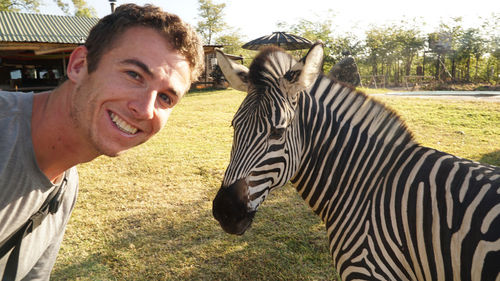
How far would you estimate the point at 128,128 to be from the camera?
1384 millimetres

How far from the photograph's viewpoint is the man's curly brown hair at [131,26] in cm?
143

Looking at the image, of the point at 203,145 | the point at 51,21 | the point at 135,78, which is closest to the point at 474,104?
the point at 203,145

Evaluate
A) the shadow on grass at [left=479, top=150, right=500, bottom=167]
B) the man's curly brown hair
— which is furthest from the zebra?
the shadow on grass at [left=479, top=150, right=500, bottom=167]

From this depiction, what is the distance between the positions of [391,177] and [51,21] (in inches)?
934

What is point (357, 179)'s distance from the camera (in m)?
2.06

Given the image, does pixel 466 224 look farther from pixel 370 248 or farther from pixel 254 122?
pixel 254 122

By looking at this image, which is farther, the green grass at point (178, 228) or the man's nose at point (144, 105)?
the green grass at point (178, 228)

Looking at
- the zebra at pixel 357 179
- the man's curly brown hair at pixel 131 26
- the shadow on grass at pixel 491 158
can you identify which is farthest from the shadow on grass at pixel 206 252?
the shadow on grass at pixel 491 158

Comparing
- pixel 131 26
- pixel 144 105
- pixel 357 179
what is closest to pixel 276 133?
pixel 357 179

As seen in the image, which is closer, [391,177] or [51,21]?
[391,177]

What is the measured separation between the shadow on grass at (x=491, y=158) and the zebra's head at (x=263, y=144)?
5291mm

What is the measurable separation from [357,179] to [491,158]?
5.40m

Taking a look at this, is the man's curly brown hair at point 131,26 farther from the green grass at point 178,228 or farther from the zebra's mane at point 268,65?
the green grass at point 178,228

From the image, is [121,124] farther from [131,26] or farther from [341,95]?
[341,95]
